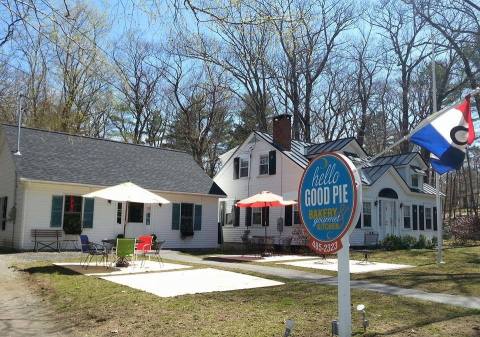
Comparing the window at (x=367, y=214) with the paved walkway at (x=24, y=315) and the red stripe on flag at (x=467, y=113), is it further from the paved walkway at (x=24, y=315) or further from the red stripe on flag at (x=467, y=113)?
the red stripe on flag at (x=467, y=113)

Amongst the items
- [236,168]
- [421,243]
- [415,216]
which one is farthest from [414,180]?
[236,168]

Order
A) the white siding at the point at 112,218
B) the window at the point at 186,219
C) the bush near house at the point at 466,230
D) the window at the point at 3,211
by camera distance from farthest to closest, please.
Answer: the bush near house at the point at 466,230 < the window at the point at 186,219 < the window at the point at 3,211 < the white siding at the point at 112,218

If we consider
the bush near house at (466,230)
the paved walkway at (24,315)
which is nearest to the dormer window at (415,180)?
the bush near house at (466,230)

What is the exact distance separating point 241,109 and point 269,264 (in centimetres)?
2961

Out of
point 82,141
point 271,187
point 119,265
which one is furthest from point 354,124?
point 119,265

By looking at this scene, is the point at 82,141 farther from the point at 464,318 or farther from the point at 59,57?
the point at 464,318

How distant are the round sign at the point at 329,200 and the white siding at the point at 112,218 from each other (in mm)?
16313

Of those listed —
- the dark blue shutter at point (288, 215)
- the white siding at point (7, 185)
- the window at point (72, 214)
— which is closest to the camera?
the window at point (72, 214)

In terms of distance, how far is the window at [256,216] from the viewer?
27.5 meters

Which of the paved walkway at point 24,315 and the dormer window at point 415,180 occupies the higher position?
the dormer window at point 415,180

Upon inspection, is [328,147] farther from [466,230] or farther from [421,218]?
Answer: [466,230]

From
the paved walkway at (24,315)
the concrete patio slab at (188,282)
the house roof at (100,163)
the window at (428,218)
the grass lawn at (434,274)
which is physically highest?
the house roof at (100,163)

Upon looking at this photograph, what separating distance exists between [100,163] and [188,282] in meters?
13.3

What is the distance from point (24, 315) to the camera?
8.19m
